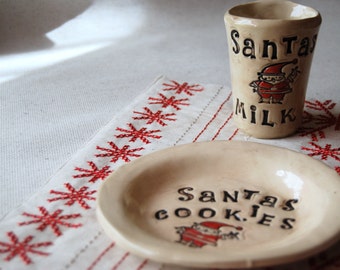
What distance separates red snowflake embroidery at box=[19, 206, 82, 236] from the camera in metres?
0.57

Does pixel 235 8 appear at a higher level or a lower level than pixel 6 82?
A: higher

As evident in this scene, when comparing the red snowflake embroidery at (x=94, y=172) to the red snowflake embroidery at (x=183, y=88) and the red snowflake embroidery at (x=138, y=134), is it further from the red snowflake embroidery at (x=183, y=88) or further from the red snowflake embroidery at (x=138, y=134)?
Answer: the red snowflake embroidery at (x=183, y=88)

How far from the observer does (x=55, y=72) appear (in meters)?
1.01

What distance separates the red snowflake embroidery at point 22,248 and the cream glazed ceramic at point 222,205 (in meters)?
0.07

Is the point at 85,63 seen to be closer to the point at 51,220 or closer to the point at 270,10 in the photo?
the point at 270,10

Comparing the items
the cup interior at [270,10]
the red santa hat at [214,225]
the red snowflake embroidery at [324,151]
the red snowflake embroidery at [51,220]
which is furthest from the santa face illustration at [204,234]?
the cup interior at [270,10]

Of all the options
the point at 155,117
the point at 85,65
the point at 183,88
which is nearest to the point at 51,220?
the point at 155,117

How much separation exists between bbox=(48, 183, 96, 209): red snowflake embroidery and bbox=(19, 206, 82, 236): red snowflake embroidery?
20 mm

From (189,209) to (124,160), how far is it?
6.3 inches

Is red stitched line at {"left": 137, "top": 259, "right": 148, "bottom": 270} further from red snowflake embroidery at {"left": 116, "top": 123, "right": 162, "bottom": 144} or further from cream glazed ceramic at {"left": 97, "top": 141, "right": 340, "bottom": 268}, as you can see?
red snowflake embroidery at {"left": 116, "top": 123, "right": 162, "bottom": 144}

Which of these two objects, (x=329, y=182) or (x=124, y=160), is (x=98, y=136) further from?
(x=329, y=182)

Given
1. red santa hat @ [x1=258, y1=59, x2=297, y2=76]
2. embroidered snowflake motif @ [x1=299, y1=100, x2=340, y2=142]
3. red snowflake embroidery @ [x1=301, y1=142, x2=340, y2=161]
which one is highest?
red santa hat @ [x1=258, y1=59, x2=297, y2=76]

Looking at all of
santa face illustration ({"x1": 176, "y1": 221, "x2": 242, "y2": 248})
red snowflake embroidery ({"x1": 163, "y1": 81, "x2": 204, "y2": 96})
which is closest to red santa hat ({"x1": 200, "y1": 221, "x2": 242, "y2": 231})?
santa face illustration ({"x1": 176, "y1": 221, "x2": 242, "y2": 248})

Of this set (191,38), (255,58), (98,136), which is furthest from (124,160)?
(191,38)
